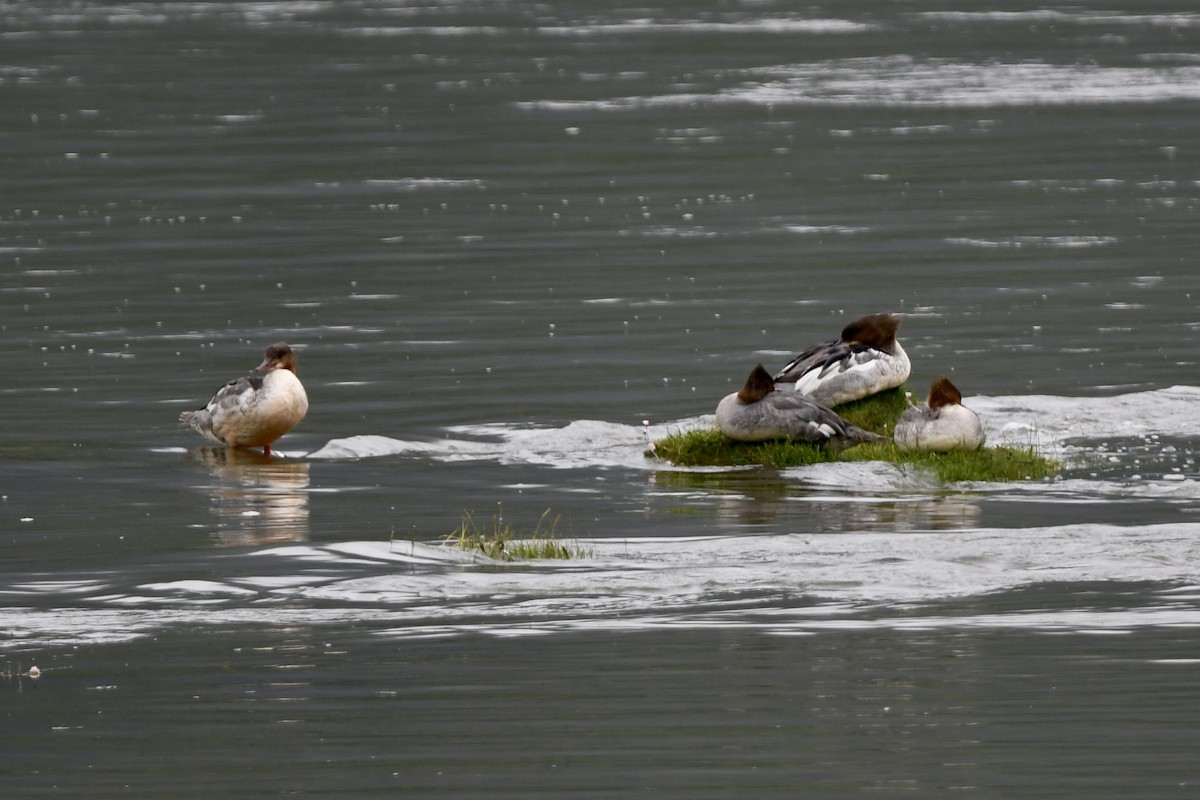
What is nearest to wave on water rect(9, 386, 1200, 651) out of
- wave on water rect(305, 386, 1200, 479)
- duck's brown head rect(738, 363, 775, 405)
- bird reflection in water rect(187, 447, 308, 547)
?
bird reflection in water rect(187, 447, 308, 547)

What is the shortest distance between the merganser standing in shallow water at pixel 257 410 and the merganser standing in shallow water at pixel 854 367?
12.1 feet

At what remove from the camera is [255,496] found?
54.7 ft

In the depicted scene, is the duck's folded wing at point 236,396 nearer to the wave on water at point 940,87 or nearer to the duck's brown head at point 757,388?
the duck's brown head at point 757,388

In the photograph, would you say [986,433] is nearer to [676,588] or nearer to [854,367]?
[854,367]

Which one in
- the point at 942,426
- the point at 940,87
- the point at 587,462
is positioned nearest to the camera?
the point at 942,426

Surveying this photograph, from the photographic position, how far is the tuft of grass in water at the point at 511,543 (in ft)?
45.4

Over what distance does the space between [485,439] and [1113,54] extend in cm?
4316

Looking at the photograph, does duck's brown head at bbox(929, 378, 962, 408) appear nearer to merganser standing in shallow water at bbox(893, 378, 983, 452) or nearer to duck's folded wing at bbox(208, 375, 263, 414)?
merganser standing in shallow water at bbox(893, 378, 983, 452)

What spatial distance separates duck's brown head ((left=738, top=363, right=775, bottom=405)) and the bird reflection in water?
314cm

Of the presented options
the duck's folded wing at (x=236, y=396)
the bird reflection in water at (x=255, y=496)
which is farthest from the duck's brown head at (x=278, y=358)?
the bird reflection in water at (x=255, y=496)

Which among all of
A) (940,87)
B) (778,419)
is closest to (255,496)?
(778,419)

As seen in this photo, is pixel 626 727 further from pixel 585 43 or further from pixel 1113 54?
pixel 585 43

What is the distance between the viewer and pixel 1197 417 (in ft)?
61.7

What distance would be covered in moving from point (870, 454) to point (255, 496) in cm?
425
